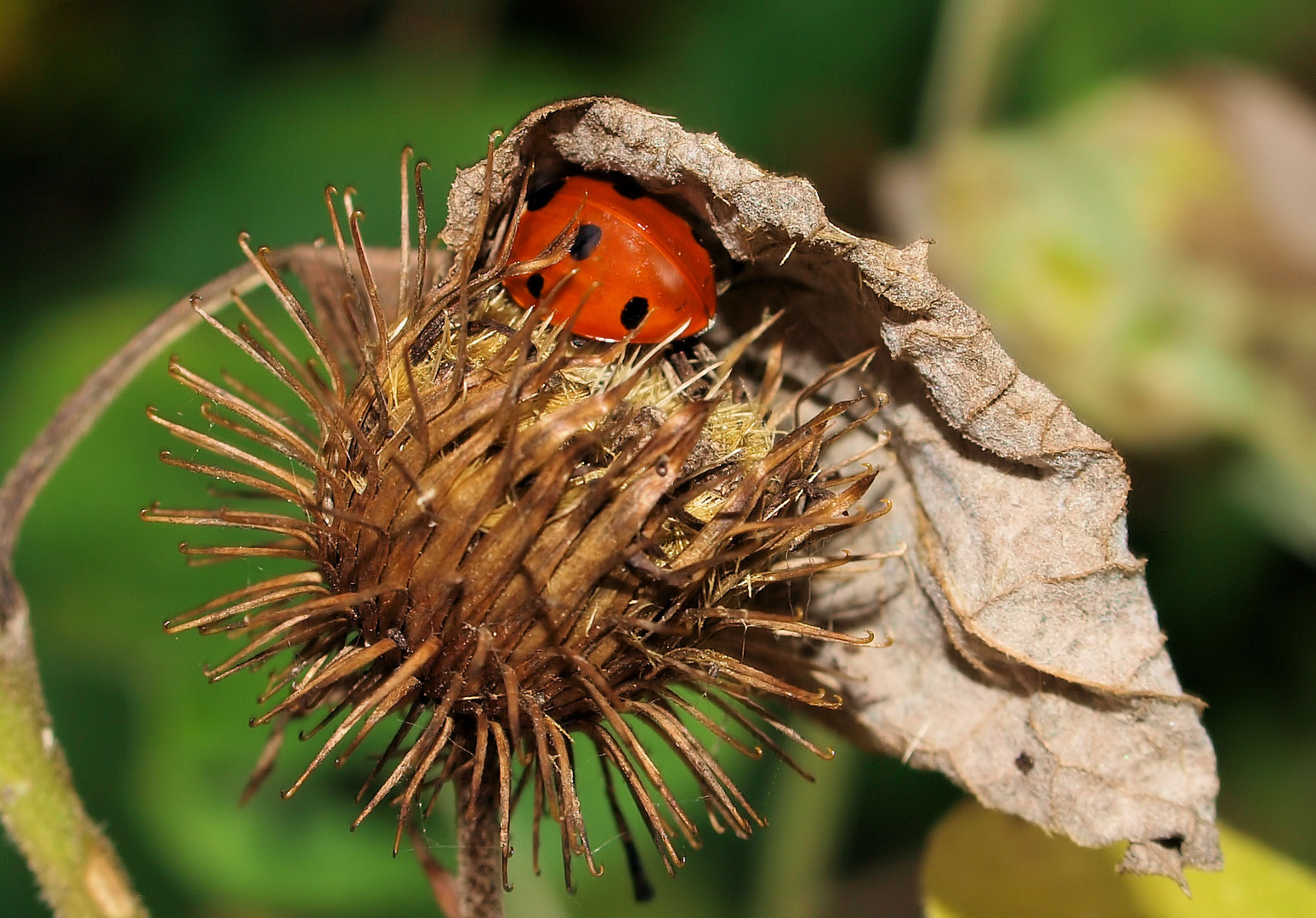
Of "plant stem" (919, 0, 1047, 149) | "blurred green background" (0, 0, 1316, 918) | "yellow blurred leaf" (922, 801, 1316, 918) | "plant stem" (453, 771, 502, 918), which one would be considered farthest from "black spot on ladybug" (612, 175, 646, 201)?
"plant stem" (919, 0, 1047, 149)

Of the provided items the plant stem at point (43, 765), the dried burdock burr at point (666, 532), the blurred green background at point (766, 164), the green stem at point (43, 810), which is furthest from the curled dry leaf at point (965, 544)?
the blurred green background at point (766, 164)

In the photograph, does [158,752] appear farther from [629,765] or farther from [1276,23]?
[1276,23]

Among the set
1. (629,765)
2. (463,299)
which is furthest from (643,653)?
(463,299)

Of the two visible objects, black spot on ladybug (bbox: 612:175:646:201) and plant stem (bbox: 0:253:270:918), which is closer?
black spot on ladybug (bbox: 612:175:646:201)

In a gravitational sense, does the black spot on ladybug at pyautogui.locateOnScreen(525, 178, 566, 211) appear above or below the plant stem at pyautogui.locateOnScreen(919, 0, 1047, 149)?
below

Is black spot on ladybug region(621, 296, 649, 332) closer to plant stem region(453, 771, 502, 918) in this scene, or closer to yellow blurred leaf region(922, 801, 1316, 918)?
plant stem region(453, 771, 502, 918)

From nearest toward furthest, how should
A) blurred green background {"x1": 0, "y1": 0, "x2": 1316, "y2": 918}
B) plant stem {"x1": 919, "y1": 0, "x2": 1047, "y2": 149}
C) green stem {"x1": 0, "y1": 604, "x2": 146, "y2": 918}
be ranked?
green stem {"x1": 0, "y1": 604, "x2": 146, "y2": 918} < blurred green background {"x1": 0, "y1": 0, "x2": 1316, "y2": 918} < plant stem {"x1": 919, "y1": 0, "x2": 1047, "y2": 149}
